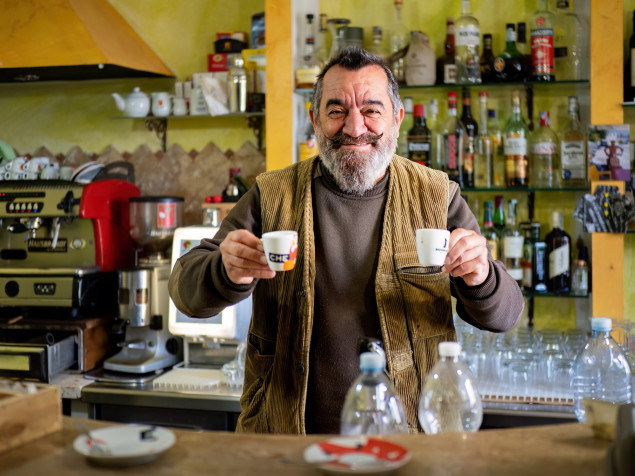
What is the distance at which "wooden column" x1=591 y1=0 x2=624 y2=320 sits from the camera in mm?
3021

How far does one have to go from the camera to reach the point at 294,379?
77.7 inches

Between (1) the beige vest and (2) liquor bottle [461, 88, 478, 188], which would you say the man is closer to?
(1) the beige vest

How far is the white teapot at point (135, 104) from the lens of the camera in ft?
12.3

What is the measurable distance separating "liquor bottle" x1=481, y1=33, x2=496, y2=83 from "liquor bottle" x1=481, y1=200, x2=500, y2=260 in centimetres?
56

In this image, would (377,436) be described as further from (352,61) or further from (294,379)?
(352,61)

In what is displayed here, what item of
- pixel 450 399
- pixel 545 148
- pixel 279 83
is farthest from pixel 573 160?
pixel 450 399

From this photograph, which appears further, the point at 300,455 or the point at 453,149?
the point at 453,149

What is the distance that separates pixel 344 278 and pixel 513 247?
1482mm

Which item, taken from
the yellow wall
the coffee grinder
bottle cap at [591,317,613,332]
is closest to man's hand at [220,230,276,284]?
bottle cap at [591,317,613,332]

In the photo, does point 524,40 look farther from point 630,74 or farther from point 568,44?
point 630,74

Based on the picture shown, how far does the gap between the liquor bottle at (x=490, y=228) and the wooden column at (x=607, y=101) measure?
430 mm

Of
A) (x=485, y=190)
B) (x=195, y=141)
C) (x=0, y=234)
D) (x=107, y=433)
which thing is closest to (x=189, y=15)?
(x=195, y=141)

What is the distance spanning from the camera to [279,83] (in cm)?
333

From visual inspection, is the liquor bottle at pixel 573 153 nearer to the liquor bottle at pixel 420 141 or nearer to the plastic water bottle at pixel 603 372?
the liquor bottle at pixel 420 141
